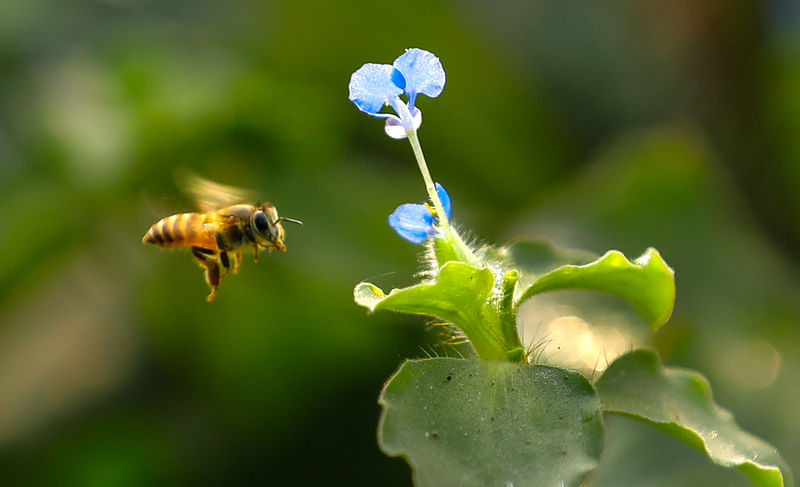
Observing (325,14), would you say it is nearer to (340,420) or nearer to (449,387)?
(340,420)

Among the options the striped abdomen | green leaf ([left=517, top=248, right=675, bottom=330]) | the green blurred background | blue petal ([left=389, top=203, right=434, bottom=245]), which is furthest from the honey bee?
the green blurred background

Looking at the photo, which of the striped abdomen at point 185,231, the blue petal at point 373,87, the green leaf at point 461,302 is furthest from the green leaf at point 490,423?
the striped abdomen at point 185,231

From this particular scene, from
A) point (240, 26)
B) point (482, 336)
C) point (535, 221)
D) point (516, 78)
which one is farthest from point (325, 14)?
point (482, 336)

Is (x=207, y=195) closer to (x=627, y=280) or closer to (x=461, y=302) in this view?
(x=461, y=302)

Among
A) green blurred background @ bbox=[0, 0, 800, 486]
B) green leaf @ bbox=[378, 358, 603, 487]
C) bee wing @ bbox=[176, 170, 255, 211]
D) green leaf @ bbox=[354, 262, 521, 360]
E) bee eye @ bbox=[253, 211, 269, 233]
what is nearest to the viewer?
green leaf @ bbox=[378, 358, 603, 487]

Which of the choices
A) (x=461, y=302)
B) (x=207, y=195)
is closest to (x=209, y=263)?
(x=207, y=195)

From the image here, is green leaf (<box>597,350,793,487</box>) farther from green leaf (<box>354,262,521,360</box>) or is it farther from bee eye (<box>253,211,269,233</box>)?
bee eye (<box>253,211,269,233</box>)
